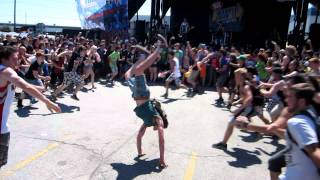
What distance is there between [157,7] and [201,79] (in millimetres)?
8012

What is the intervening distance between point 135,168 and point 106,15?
16.4 meters

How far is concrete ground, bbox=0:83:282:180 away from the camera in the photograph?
5.74 m

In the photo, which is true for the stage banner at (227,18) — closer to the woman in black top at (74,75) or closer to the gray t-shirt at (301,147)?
the woman in black top at (74,75)

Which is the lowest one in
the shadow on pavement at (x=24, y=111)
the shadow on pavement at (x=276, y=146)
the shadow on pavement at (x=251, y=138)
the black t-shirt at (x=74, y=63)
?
the shadow on pavement at (x=276, y=146)

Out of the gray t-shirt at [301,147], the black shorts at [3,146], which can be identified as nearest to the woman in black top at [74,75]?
the black shorts at [3,146]

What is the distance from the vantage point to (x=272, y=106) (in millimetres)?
8164

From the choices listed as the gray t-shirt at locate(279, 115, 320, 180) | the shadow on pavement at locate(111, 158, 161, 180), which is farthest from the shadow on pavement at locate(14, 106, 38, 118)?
the gray t-shirt at locate(279, 115, 320, 180)

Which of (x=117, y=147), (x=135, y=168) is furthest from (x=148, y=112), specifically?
(x=117, y=147)

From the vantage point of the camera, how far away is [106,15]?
836 inches

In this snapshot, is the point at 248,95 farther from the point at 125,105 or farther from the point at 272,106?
the point at 125,105

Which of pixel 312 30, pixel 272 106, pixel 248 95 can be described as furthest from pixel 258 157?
pixel 312 30

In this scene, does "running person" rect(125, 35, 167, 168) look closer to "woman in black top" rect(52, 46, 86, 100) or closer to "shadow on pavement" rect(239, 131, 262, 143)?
"shadow on pavement" rect(239, 131, 262, 143)

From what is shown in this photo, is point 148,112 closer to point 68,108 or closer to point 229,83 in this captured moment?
point 68,108

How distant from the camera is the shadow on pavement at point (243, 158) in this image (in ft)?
21.0
